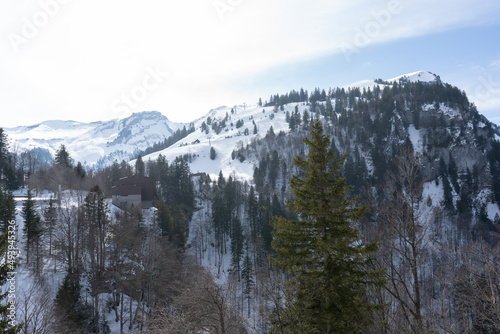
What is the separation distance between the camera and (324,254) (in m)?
10.4

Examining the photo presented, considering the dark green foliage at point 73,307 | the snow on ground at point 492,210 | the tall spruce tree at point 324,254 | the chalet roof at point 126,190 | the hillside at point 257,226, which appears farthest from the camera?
the snow on ground at point 492,210

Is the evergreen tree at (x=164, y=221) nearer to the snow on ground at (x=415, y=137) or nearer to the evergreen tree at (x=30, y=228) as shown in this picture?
the evergreen tree at (x=30, y=228)

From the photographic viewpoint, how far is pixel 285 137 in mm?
158875

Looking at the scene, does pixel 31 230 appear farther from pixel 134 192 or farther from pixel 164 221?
pixel 134 192

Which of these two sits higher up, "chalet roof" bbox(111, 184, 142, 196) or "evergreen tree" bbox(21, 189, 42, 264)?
"chalet roof" bbox(111, 184, 142, 196)

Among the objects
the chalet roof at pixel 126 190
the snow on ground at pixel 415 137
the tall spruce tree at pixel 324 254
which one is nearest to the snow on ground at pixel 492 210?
the snow on ground at pixel 415 137

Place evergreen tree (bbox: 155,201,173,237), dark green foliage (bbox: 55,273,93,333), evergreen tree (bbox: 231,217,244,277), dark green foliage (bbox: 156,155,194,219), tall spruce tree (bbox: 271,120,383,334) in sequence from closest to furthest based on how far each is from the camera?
tall spruce tree (bbox: 271,120,383,334)
dark green foliage (bbox: 55,273,93,333)
evergreen tree (bbox: 155,201,173,237)
evergreen tree (bbox: 231,217,244,277)
dark green foliage (bbox: 156,155,194,219)

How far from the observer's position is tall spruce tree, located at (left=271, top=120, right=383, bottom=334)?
9.84 meters

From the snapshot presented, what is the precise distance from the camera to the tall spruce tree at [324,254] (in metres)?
9.84

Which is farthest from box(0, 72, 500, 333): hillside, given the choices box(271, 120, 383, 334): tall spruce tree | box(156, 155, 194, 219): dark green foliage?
box(271, 120, 383, 334): tall spruce tree

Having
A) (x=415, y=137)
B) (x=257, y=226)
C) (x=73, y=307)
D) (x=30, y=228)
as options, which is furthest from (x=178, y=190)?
(x=415, y=137)

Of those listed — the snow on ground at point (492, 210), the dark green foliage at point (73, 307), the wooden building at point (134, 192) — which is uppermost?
the wooden building at point (134, 192)

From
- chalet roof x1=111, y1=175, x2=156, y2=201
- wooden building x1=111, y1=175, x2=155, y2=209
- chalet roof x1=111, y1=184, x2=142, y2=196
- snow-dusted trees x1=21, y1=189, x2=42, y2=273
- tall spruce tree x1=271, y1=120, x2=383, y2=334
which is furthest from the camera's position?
chalet roof x1=111, y1=175, x2=156, y2=201

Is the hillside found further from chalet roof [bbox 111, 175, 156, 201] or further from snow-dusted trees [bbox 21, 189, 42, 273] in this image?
chalet roof [bbox 111, 175, 156, 201]
